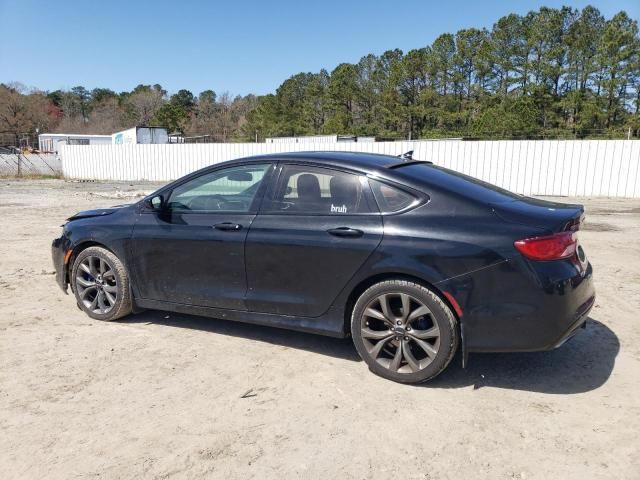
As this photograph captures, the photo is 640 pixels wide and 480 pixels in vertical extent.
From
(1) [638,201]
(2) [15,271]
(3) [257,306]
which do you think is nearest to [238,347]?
(3) [257,306]

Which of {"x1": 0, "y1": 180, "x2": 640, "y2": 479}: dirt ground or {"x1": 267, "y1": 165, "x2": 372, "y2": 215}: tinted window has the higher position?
{"x1": 267, "y1": 165, "x2": 372, "y2": 215}: tinted window

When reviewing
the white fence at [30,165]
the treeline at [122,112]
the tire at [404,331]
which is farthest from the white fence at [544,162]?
the treeline at [122,112]

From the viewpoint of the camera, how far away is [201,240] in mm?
4469

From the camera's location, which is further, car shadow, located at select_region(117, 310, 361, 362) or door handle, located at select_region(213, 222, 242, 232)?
car shadow, located at select_region(117, 310, 361, 362)

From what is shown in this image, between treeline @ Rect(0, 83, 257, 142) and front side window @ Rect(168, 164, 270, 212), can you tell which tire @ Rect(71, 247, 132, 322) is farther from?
treeline @ Rect(0, 83, 257, 142)

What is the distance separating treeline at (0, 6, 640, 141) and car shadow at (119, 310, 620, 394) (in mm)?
40497

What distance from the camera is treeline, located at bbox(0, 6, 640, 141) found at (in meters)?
44.5

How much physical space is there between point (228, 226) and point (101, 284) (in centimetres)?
162

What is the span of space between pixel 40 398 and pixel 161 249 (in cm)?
154

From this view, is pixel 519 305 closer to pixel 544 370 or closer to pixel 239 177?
pixel 544 370

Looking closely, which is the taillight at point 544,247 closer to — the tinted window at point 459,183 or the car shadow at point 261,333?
the tinted window at point 459,183

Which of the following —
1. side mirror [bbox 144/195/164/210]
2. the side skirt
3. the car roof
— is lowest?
the side skirt

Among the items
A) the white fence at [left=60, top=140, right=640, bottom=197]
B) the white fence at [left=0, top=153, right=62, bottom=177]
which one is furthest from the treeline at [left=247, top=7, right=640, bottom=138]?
the white fence at [left=0, top=153, right=62, bottom=177]

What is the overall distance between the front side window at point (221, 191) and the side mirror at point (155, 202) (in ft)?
0.25
